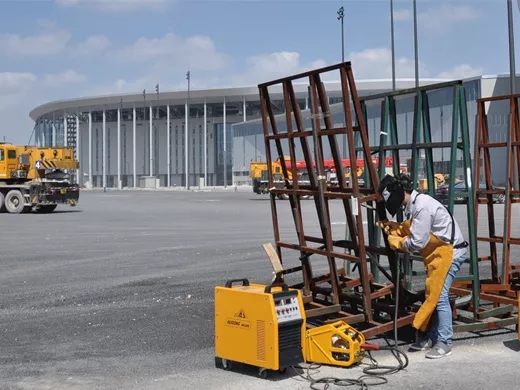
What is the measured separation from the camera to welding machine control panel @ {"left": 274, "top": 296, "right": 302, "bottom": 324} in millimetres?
6195

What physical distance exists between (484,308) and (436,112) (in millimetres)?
48131

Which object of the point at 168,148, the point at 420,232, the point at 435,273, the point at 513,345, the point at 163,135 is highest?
the point at 163,135

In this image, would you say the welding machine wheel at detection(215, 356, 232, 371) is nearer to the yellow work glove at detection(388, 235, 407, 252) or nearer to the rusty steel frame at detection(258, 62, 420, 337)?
the rusty steel frame at detection(258, 62, 420, 337)

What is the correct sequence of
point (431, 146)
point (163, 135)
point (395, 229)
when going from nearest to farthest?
point (395, 229)
point (431, 146)
point (163, 135)

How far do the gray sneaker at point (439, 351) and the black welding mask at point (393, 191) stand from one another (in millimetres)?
1384

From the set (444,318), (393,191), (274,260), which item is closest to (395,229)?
(393,191)

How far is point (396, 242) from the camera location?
7078 millimetres

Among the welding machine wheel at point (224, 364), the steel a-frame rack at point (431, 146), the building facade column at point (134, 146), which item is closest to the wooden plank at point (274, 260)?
the steel a-frame rack at point (431, 146)

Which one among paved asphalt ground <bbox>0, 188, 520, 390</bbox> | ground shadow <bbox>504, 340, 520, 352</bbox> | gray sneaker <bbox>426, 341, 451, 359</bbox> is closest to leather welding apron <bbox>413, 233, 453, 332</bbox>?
gray sneaker <bbox>426, 341, 451, 359</bbox>

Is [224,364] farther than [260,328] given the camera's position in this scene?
Yes

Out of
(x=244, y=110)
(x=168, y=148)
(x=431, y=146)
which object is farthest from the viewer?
(x=168, y=148)

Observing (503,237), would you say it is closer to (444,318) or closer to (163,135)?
(444,318)

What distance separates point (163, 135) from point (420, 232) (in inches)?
4228

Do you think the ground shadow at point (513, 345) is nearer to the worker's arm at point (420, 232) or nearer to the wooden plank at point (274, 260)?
the worker's arm at point (420, 232)
